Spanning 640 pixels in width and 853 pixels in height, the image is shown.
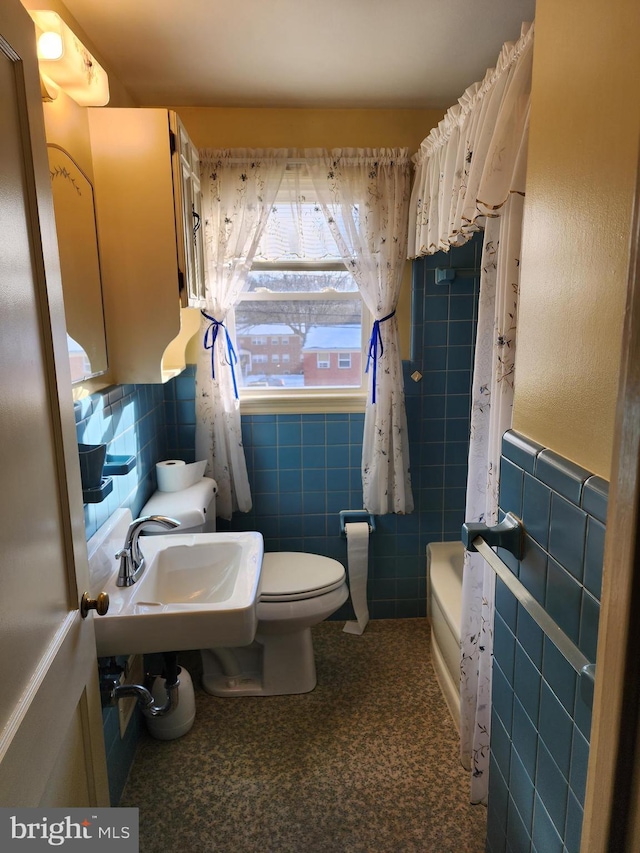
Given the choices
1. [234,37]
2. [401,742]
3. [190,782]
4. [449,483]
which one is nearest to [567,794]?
[401,742]

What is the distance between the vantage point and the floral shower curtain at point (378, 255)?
2420mm

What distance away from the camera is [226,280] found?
2.48 meters

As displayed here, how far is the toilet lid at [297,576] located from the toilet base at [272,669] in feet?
0.62

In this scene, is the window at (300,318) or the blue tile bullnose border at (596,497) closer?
the blue tile bullnose border at (596,497)

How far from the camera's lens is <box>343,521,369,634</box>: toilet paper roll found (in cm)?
269

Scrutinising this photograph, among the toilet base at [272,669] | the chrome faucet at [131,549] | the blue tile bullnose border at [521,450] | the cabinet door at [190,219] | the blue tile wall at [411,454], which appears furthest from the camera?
the blue tile wall at [411,454]

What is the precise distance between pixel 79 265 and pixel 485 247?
1.18 metres

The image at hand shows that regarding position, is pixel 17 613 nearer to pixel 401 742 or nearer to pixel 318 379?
pixel 401 742

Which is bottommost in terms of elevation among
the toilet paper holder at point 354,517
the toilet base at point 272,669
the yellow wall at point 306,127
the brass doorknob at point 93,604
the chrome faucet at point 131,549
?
the toilet base at point 272,669

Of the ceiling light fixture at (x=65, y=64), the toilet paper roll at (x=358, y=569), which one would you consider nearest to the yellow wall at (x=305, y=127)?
the ceiling light fixture at (x=65, y=64)

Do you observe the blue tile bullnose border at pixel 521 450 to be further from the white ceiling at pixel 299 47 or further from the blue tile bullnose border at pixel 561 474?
→ the white ceiling at pixel 299 47

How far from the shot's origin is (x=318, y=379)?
8.96 feet

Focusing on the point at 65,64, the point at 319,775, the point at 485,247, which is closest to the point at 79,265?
the point at 65,64

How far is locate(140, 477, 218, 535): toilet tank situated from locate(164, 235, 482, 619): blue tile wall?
1.10ft
